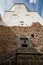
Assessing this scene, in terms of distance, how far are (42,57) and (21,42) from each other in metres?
3.11

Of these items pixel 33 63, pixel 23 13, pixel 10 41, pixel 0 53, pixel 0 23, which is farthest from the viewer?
pixel 23 13

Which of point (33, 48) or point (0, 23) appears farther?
point (0, 23)

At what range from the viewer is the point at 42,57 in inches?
491

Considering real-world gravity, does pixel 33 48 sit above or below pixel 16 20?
below

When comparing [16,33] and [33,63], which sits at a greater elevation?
[16,33]

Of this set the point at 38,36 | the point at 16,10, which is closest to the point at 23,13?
the point at 16,10

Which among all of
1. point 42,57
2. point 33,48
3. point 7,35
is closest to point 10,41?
point 7,35

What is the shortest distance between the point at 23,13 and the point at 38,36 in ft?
9.10

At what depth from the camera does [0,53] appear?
14000 mm

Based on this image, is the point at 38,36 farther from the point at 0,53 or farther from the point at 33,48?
the point at 0,53

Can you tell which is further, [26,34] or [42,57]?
[26,34]

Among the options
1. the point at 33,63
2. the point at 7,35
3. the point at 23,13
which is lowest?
the point at 33,63

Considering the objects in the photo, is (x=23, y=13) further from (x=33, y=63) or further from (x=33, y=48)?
(x=33, y=63)

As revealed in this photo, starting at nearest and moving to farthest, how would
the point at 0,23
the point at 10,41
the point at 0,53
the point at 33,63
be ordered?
the point at 33,63
the point at 0,53
the point at 10,41
the point at 0,23
